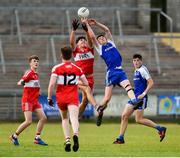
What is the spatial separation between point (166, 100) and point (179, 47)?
742 centimetres

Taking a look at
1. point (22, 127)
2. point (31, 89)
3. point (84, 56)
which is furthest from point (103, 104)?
point (22, 127)

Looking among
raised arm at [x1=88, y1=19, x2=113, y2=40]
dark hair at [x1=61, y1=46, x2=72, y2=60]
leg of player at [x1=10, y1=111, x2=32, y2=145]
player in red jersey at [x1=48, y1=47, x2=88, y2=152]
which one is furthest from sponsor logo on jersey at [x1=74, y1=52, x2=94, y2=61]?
dark hair at [x1=61, y1=46, x2=72, y2=60]

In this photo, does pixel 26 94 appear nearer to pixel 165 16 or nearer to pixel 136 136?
pixel 136 136

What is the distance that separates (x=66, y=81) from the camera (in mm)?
19172

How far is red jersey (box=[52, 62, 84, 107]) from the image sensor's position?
754 inches

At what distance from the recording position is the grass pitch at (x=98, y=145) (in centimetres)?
1972

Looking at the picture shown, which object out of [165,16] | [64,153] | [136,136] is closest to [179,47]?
[165,16]

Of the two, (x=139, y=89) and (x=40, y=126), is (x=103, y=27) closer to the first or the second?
(x=139, y=89)

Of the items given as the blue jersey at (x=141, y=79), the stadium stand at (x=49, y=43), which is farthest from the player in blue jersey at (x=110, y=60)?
the stadium stand at (x=49, y=43)

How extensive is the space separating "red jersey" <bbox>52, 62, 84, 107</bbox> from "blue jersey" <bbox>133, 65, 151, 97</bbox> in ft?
14.1

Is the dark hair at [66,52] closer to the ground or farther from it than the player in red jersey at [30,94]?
farther from it

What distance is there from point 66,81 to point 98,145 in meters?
3.76

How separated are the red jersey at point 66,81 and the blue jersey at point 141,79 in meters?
4.31

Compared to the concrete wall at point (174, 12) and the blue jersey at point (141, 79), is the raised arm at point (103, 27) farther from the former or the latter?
the concrete wall at point (174, 12)
